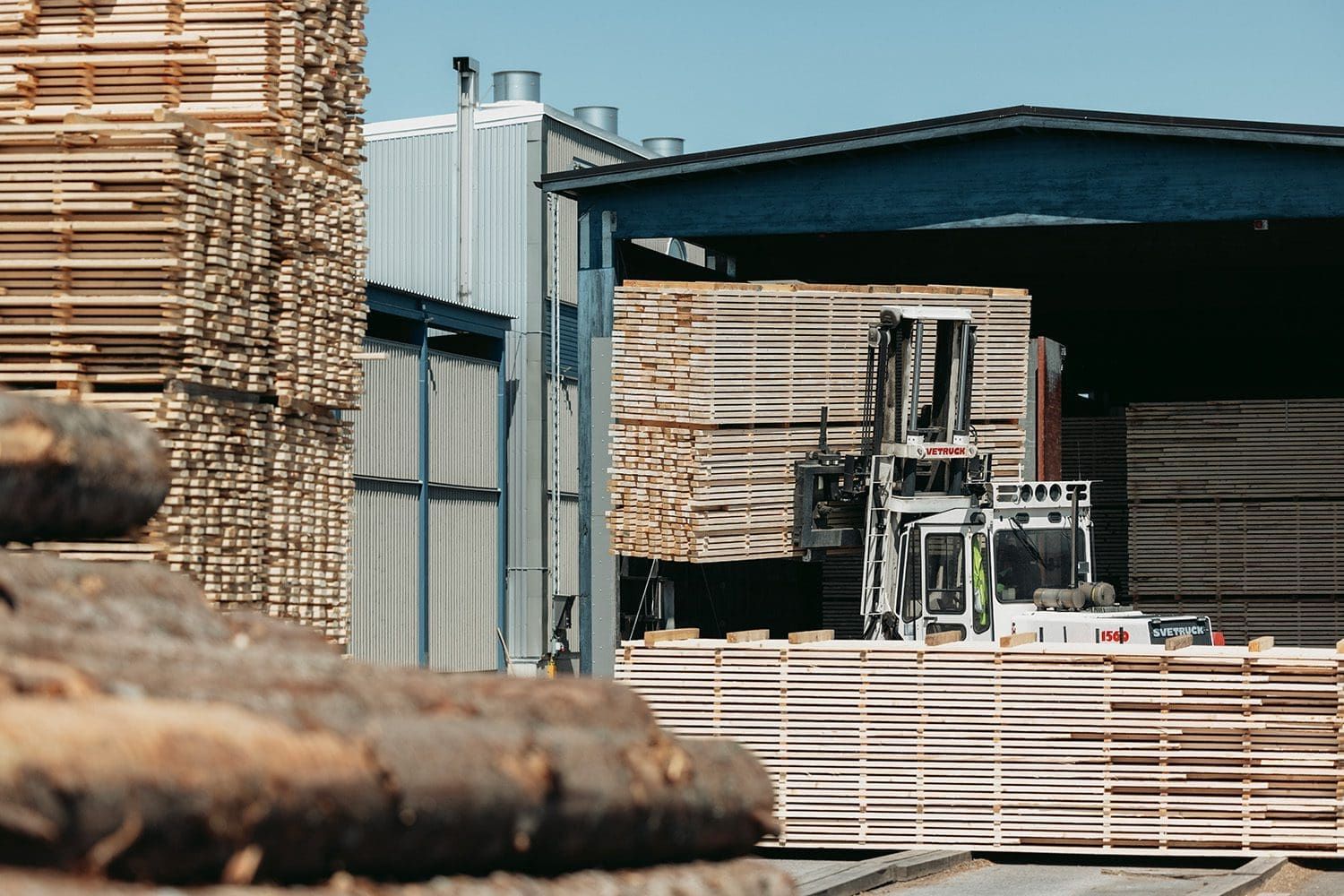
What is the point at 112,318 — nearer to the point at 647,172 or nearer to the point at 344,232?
the point at 344,232

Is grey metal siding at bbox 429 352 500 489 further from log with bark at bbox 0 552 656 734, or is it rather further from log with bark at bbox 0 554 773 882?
log with bark at bbox 0 554 773 882

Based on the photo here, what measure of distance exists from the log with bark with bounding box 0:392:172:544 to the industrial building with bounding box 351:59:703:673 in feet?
65.0

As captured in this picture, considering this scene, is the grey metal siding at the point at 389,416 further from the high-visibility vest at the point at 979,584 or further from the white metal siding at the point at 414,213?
the high-visibility vest at the point at 979,584

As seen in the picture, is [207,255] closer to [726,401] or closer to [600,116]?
[726,401]

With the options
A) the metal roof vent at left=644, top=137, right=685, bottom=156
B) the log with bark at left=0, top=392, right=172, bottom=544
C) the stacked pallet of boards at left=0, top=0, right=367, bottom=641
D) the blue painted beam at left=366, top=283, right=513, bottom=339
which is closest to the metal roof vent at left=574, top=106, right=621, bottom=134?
the metal roof vent at left=644, top=137, right=685, bottom=156

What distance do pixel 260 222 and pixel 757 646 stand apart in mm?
4618

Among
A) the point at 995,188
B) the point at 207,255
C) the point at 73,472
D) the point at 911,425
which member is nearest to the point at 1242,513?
the point at 995,188

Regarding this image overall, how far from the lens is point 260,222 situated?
12414mm

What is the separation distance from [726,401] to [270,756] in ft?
45.1

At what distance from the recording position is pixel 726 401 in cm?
1689

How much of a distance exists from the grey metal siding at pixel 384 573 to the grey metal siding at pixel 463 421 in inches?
47.2

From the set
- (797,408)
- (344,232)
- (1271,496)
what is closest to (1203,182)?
(797,408)

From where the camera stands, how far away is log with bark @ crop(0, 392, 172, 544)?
495 cm

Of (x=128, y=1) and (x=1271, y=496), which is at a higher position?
(x=128, y=1)
